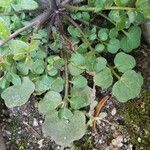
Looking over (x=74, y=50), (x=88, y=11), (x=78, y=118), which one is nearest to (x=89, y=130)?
(x=78, y=118)

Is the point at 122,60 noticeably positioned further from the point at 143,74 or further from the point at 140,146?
the point at 140,146

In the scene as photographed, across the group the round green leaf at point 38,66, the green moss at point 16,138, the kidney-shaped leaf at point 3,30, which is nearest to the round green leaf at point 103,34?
the round green leaf at point 38,66

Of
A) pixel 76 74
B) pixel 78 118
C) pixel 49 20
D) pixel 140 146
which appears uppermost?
pixel 49 20

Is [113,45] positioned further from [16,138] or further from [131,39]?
[16,138]

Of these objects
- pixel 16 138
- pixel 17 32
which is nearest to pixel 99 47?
pixel 17 32

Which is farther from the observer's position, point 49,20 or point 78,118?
point 49,20

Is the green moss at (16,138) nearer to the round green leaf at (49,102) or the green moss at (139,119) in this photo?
the round green leaf at (49,102)
